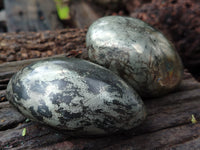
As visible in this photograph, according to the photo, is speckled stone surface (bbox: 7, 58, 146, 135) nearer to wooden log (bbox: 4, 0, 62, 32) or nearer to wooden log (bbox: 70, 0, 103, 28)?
wooden log (bbox: 4, 0, 62, 32)

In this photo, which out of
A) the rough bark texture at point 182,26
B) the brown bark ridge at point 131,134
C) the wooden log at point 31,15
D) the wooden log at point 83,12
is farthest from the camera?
the wooden log at point 83,12

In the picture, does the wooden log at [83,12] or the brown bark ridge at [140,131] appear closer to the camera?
the brown bark ridge at [140,131]

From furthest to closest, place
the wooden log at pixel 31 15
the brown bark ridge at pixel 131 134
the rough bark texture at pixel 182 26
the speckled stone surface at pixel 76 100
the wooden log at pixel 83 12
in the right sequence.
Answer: the wooden log at pixel 83 12 → the wooden log at pixel 31 15 → the rough bark texture at pixel 182 26 → the brown bark ridge at pixel 131 134 → the speckled stone surface at pixel 76 100

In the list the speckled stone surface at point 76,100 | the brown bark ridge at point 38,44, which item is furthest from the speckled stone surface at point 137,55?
the brown bark ridge at point 38,44

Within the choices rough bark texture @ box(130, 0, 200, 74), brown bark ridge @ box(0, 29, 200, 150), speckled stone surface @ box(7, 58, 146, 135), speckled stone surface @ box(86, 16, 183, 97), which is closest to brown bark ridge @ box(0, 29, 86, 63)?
brown bark ridge @ box(0, 29, 200, 150)

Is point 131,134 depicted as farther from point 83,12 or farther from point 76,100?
point 83,12

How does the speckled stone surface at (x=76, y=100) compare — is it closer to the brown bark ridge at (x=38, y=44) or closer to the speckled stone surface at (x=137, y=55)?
the speckled stone surface at (x=137, y=55)

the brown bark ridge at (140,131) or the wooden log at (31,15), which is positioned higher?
the wooden log at (31,15)
